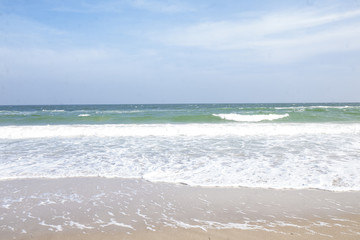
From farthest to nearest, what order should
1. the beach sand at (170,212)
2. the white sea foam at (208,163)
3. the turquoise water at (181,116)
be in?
the turquoise water at (181,116) < the white sea foam at (208,163) < the beach sand at (170,212)

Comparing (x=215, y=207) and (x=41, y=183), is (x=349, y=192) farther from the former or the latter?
(x=41, y=183)

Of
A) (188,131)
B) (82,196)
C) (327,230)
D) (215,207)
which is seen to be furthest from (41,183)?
(188,131)

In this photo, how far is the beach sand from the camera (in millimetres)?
3053

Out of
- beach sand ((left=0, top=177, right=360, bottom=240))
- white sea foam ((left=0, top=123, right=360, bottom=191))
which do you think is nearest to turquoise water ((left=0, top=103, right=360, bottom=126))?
white sea foam ((left=0, top=123, right=360, bottom=191))

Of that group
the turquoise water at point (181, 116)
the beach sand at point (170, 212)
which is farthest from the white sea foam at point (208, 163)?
the turquoise water at point (181, 116)

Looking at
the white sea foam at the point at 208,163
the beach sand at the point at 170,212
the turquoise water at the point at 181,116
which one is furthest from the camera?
the turquoise water at the point at 181,116

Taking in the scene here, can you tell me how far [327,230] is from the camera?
3070 millimetres

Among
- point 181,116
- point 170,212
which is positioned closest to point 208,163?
point 170,212

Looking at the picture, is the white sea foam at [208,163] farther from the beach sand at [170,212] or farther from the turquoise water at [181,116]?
the turquoise water at [181,116]

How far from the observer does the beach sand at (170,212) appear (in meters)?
3.05

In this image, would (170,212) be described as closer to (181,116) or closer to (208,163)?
(208,163)

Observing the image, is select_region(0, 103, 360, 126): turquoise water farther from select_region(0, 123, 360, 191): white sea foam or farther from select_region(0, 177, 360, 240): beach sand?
select_region(0, 177, 360, 240): beach sand

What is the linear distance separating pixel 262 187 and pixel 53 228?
10.6ft

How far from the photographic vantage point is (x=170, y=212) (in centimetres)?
369
